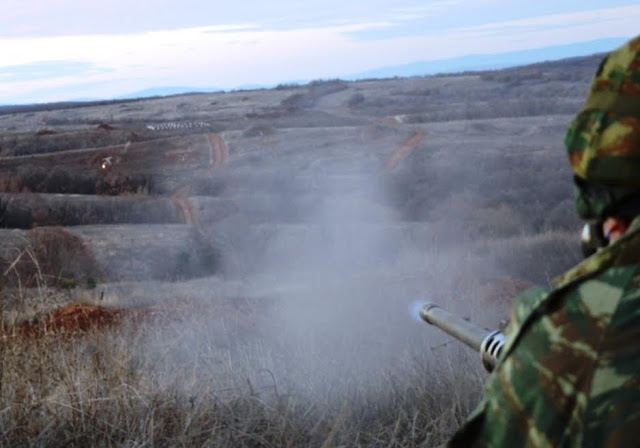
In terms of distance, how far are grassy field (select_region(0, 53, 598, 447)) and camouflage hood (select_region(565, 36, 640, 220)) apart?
2.13 m

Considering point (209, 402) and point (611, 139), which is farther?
point (209, 402)

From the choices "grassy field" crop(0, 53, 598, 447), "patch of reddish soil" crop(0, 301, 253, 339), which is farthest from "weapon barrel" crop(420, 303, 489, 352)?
"patch of reddish soil" crop(0, 301, 253, 339)

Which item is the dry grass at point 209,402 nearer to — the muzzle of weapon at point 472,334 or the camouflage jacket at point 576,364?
the muzzle of weapon at point 472,334

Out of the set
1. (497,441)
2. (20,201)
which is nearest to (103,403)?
(497,441)

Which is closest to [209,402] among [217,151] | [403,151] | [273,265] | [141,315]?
[141,315]

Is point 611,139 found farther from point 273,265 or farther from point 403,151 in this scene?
point 403,151

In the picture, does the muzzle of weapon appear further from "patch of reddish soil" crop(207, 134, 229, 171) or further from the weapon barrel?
"patch of reddish soil" crop(207, 134, 229, 171)

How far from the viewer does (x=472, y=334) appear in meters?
2.18

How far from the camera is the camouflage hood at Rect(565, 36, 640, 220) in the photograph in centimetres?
138

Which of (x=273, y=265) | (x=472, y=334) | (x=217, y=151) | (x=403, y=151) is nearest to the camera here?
(x=472, y=334)

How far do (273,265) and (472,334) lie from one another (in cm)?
1788

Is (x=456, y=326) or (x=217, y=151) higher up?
(x=456, y=326)

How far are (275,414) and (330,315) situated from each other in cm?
659

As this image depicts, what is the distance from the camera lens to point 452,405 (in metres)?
4.64
